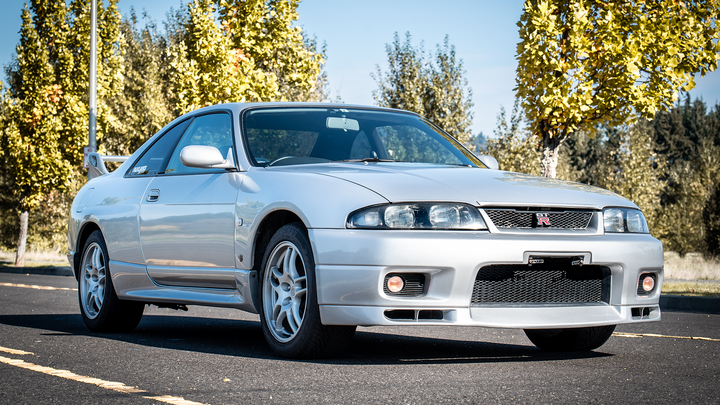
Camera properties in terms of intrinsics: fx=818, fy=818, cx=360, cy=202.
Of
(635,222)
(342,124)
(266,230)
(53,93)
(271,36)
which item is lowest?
(266,230)

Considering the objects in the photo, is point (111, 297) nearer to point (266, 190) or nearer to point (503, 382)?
point (266, 190)

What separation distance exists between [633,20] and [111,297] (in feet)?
29.5

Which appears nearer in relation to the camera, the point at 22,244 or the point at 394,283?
the point at 394,283

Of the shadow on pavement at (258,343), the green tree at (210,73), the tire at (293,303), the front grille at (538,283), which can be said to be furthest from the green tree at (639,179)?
the tire at (293,303)

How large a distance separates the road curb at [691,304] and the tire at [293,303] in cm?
645

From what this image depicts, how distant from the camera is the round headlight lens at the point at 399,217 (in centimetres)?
422

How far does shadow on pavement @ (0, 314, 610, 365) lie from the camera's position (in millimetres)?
4809

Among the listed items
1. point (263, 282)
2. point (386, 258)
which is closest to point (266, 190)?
point (263, 282)

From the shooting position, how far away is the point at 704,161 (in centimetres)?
4400

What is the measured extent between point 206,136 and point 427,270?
→ 2479 millimetres

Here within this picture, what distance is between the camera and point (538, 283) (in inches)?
173

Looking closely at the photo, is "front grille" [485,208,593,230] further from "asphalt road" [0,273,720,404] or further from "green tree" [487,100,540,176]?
"green tree" [487,100,540,176]

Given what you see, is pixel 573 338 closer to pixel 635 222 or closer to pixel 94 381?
pixel 635 222

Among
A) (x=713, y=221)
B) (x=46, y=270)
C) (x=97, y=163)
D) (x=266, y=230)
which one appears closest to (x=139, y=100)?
(x=46, y=270)
